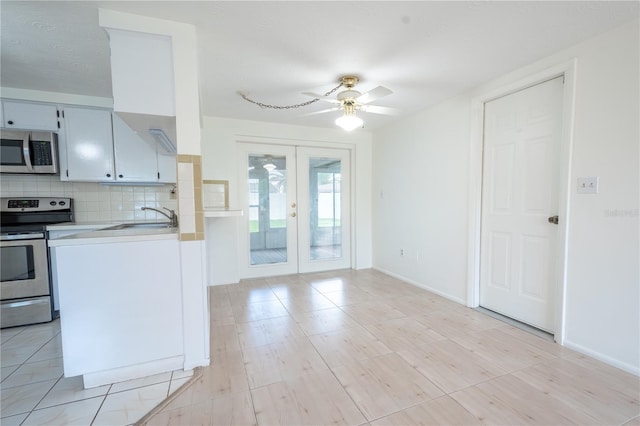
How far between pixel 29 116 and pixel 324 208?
3.60 metres

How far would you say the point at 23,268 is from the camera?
8.43ft

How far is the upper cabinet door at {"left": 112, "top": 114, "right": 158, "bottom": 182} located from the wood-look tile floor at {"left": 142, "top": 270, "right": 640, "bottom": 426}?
176 centimetres

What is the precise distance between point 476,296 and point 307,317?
1817 mm

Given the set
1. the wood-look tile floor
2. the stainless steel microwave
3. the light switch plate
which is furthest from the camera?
the stainless steel microwave

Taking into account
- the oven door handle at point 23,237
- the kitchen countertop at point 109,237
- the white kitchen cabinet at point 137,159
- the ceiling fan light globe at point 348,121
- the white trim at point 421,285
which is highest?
the ceiling fan light globe at point 348,121

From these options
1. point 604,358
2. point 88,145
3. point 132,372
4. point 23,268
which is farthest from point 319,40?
point 23,268

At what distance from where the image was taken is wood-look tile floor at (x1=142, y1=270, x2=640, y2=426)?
1479mm

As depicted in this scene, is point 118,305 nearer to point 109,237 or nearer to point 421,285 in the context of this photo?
point 109,237

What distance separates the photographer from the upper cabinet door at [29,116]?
2.72 m

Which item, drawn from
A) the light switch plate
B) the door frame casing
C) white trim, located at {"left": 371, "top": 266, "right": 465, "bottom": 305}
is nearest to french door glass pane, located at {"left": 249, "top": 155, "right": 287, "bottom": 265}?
white trim, located at {"left": 371, "top": 266, "right": 465, "bottom": 305}

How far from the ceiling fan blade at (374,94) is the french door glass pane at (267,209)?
203cm

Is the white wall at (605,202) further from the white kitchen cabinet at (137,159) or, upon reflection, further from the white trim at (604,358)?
the white kitchen cabinet at (137,159)

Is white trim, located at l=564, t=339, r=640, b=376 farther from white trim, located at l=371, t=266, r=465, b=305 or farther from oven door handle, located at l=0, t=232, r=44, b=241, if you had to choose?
oven door handle, located at l=0, t=232, r=44, b=241

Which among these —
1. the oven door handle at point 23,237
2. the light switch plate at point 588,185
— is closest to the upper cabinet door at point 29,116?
the oven door handle at point 23,237
